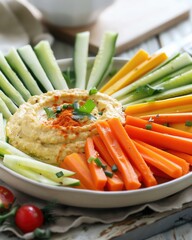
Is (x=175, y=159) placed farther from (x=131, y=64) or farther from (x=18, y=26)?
(x=18, y=26)

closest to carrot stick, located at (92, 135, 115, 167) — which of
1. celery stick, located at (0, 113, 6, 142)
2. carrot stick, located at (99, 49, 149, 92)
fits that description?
celery stick, located at (0, 113, 6, 142)

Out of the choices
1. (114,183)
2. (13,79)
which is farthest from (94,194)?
(13,79)

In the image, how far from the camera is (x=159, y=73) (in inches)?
215

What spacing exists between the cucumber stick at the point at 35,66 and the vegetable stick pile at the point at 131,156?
1007 millimetres

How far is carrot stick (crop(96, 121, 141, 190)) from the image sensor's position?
4.14 metres

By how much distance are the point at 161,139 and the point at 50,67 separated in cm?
154

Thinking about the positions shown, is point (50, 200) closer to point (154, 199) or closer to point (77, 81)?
point (154, 199)

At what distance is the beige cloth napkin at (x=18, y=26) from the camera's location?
7.05 meters

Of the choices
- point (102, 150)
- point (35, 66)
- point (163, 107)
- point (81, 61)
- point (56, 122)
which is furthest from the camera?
point (81, 61)

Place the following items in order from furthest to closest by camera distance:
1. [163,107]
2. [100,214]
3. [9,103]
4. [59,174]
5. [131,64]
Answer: [131,64] < [9,103] < [163,107] < [100,214] < [59,174]

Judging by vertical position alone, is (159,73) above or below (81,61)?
below

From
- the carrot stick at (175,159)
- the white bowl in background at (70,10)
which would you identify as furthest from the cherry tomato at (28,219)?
the white bowl in background at (70,10)

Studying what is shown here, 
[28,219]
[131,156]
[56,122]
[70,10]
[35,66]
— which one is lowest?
[28,219]

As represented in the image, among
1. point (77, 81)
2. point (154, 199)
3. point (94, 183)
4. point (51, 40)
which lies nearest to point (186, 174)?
point (154, 199)
